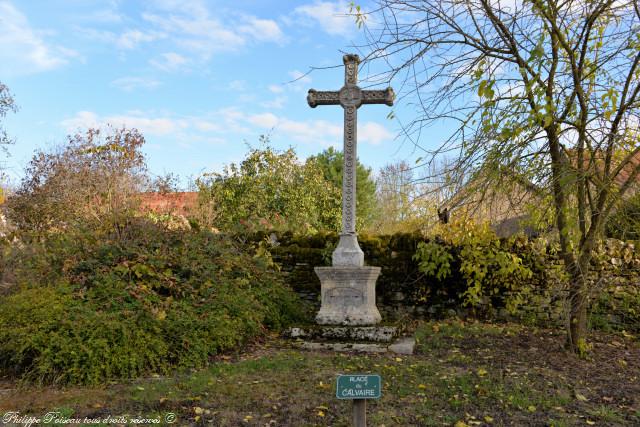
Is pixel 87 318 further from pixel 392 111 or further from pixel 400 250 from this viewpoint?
pixel 400 250

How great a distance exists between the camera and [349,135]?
7445 mm

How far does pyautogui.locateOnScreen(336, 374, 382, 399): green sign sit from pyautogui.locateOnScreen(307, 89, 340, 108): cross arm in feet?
17.2

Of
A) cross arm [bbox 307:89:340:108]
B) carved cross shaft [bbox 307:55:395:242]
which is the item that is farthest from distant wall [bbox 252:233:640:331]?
cross arm [bbox 307:89:340:108]

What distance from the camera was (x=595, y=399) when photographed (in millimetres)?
4559

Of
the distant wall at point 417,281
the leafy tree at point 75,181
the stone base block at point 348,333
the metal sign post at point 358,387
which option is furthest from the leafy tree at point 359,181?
the metal sign post at point 358,387

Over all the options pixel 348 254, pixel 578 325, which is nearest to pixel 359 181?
pixel 348 254

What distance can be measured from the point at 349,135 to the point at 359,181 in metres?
19.6

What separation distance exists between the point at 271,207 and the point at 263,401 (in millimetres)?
13780

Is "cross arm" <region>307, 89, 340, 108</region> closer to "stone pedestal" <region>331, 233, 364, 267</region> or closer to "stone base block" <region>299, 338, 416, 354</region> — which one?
"stone pedestal" <region>331, 233, 364, 267</region>

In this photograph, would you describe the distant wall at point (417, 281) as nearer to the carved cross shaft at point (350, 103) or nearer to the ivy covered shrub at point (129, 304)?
the ivy covered shrub at point (129, 304)

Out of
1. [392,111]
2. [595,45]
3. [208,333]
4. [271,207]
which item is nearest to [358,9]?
[392,111]

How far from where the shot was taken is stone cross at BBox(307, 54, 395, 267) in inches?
282

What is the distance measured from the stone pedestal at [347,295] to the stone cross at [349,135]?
14cm

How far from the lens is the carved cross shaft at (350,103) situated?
23.9ft
